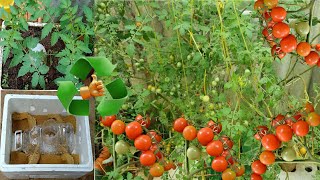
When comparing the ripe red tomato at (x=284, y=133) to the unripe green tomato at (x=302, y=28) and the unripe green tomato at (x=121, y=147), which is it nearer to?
the unripe green tomato at (x=302, y=28)

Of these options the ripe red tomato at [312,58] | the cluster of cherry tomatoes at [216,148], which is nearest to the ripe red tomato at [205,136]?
the cluster of cherry tomatoes at [216,148]

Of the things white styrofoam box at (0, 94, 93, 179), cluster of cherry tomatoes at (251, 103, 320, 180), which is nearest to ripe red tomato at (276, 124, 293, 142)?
cluster of cherry tomatoes at (251, 103, 320, 180)

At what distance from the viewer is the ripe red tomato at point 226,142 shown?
86 centimetres

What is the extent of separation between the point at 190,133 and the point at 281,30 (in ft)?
0.75

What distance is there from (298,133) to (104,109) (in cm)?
30

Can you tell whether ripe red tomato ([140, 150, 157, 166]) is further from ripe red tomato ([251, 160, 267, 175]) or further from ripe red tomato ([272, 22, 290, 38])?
ripe red tomato ([272, 22, 290, 38])

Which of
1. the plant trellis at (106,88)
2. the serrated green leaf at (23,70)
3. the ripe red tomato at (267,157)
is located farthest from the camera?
the serrated green leaf at (23,70)

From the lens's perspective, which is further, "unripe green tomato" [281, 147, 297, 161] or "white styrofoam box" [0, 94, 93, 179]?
"white styrofoam box" [0, 94, 93, 179]

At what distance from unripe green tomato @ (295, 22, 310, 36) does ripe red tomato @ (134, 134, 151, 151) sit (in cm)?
32

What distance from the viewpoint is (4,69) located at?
1.17m

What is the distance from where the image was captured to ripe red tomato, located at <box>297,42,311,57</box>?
0.85 metres

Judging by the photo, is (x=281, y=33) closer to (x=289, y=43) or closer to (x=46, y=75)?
(x=289, y=43)

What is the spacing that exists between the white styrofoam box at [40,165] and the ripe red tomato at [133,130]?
6.9 inches

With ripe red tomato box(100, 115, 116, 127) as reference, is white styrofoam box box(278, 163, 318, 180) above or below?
below
